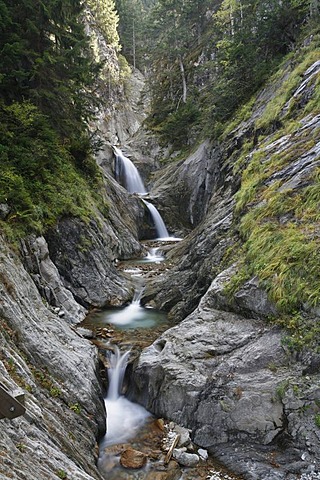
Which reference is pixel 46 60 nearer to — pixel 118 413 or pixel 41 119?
pixel 41 119

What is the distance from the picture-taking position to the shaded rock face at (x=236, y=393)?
526cm

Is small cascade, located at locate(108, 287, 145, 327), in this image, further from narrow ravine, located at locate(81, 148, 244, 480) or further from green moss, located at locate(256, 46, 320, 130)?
green moss, located at locate(256, 46, 320, 130)

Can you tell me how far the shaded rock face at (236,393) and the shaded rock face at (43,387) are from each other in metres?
1.47

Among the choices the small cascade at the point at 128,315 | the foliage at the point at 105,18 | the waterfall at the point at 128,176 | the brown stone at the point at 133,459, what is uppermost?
the foliage at the point at 105,18

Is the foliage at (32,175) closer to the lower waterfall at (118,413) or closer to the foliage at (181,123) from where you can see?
the lower waterfall at (118,413)

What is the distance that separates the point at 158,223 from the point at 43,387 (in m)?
19.9

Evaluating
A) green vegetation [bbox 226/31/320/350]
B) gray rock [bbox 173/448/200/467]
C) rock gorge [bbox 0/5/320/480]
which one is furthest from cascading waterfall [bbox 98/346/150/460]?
green vegetation [bbox 226/31/320/350]

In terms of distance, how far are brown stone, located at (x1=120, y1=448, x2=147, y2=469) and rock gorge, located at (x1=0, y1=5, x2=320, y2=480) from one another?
1.82 ft

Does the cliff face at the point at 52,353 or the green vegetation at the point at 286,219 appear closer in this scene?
the cliff face at the point at 52,353

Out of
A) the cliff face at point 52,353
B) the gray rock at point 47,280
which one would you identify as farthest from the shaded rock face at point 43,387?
the gray rock at point 47,280

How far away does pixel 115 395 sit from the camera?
301 inches

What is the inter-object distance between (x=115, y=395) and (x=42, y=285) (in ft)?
10.9

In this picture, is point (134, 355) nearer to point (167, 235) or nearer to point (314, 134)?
point (314, 134)

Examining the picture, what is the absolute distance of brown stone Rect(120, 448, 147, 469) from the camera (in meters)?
5.60
